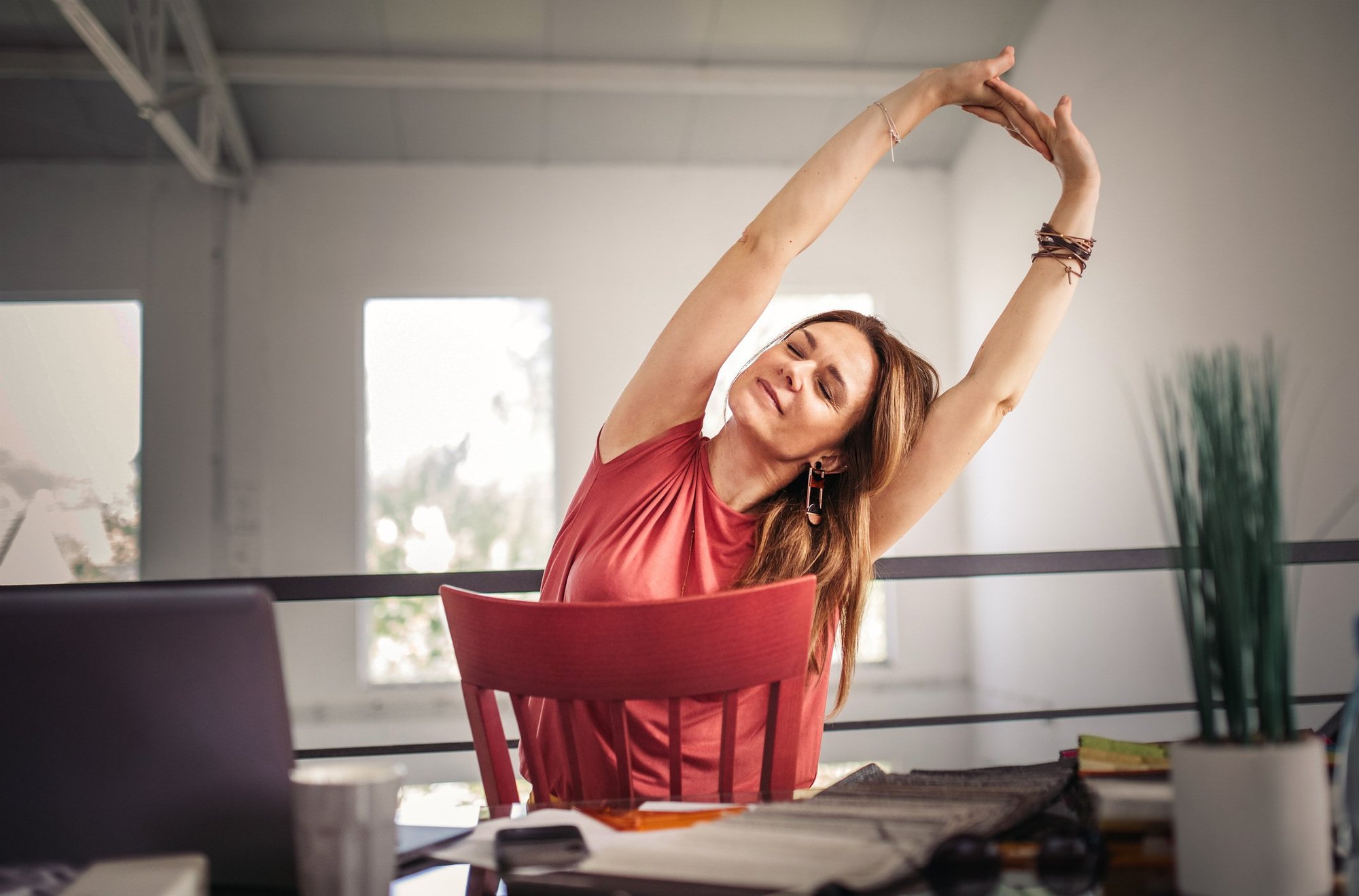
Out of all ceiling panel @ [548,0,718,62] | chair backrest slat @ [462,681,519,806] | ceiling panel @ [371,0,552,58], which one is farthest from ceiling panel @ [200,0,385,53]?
chair backrest slat @ [462,681,519,806]

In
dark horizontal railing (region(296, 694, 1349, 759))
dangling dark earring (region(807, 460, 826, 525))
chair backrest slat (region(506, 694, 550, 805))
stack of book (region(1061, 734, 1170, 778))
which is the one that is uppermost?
dangling dark earring (region(807, 460, 826, 525))

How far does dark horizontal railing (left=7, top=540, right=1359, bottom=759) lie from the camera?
1773 mm

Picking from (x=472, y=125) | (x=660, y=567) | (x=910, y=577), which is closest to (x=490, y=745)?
(x=660, y=567)

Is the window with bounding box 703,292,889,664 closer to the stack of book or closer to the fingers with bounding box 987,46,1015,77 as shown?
the fingers with bounding box 987,46,1015,77

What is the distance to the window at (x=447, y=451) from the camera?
6.25 meters

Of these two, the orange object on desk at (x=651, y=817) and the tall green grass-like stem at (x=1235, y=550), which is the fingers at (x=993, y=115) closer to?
the tall green grass-like stem at (x=1235, y=550)

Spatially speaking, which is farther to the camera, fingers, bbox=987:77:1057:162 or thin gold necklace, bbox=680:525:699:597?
fingers, bbox=987:77:1057:162

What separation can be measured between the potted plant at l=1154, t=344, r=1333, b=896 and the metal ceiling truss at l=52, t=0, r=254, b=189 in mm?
4686

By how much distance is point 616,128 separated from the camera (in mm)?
6199

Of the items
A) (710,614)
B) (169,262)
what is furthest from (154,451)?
(710,614)

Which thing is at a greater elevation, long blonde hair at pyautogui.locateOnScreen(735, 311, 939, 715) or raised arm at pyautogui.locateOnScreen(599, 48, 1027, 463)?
raised arm at pyautogui.locateOnScreen(599, 48, 1027, 463)

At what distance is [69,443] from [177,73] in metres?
2.24

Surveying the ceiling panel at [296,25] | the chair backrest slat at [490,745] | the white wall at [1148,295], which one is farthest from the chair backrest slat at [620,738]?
the ceiling panel at [296,25]

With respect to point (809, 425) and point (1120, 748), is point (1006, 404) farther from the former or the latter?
point (1120, 748)
